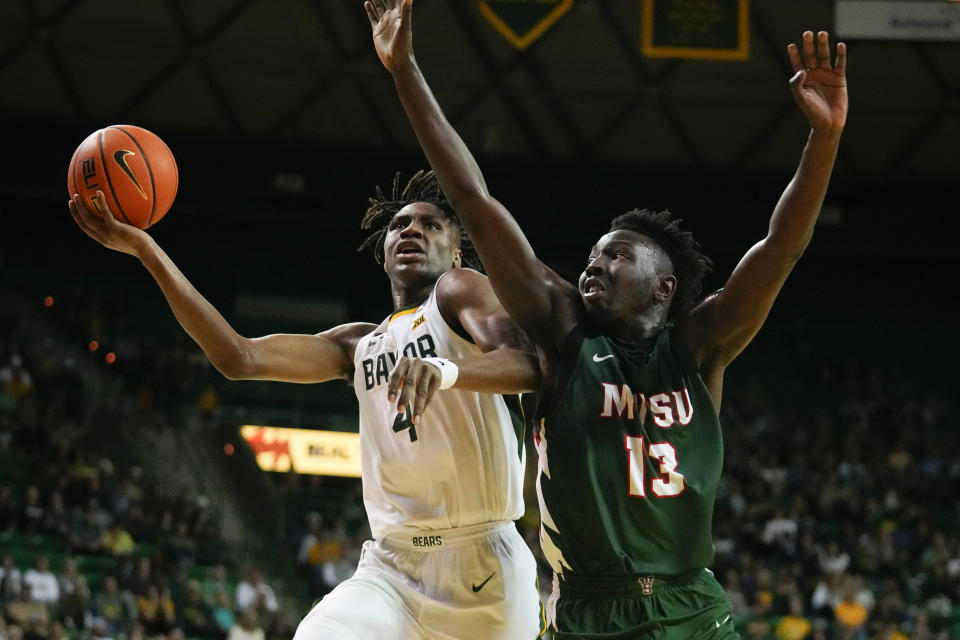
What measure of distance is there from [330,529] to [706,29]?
7671 millimetres

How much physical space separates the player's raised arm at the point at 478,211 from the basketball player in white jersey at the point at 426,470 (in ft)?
0.83

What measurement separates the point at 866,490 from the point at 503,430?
14902mm

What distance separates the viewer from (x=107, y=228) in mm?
4398

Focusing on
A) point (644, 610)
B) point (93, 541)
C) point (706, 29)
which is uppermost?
point (706, 29)

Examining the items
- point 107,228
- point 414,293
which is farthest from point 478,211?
point 107,228

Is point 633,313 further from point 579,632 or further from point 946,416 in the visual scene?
point 946,416

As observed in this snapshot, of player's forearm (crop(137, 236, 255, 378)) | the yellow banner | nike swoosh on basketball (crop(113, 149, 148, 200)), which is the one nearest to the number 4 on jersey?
player's forearm (crop(137, 236, 255, 378))

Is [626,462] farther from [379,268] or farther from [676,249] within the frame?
[379,268]

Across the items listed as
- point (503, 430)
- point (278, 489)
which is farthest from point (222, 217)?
point (503, 430)

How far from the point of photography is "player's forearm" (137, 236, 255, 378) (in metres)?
4.44

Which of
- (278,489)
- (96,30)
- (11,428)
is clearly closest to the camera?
(11,428)

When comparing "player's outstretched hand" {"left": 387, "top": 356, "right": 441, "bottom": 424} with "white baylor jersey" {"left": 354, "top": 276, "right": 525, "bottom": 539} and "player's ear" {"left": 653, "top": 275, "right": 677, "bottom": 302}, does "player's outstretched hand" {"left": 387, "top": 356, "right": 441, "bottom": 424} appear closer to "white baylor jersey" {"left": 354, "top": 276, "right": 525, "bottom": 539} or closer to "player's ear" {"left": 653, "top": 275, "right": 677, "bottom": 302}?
"player's ear" {"left": 653, "top": 275, "right": 677, "bottom": 302}

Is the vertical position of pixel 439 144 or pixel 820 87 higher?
pixel 820 87

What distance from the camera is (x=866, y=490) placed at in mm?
18328
